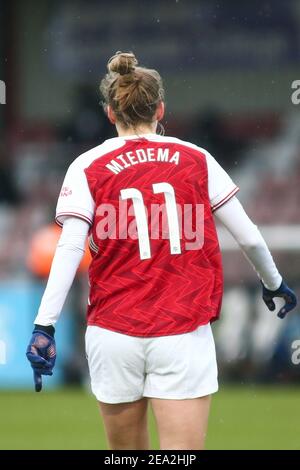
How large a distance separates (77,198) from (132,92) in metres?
0.45

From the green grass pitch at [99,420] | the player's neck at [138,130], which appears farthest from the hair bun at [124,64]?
the green grass pitch at [99,420]

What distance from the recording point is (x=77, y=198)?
489 centimetres

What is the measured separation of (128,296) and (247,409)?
613 centimetres

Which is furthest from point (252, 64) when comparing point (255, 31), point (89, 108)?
point (89, 108)

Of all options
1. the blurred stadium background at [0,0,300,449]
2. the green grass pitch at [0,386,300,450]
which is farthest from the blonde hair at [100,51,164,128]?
the blurred stadium background at [0,0,300,449]

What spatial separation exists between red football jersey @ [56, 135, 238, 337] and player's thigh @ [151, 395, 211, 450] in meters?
0.26

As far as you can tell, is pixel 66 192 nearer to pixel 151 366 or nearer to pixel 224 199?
pixel 224 199

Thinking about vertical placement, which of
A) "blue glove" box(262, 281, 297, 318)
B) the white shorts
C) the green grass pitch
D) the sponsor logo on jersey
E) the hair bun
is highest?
the sponsor logo on jersey

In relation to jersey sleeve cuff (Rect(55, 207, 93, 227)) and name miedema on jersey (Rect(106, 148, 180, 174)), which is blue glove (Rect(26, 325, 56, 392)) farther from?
name miedema on jersey (Rect(106, 148, 180, 174))

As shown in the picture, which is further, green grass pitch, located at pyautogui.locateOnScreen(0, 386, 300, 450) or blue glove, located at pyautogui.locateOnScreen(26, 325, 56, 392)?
green grass pitch, located at pyautogui.locateOnScreen(0, 386, 300, 450)

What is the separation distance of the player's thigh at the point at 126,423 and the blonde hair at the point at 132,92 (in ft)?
3.47

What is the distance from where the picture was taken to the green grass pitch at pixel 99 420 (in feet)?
28.9

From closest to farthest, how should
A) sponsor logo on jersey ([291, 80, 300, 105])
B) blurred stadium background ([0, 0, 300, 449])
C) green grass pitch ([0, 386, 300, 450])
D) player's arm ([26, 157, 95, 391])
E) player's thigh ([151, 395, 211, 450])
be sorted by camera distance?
player's thigh ([151, 395, 211, 450]) → player's arm ([26, 157, 95, 391]) → green grass pitch ([0, 386, 300, 450]) → sponsor logo on jersey ([291, 80, 300, 105]) → blurred stadium background ([0, 0, 300, 449])

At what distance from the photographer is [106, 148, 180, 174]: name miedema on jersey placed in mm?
4887
